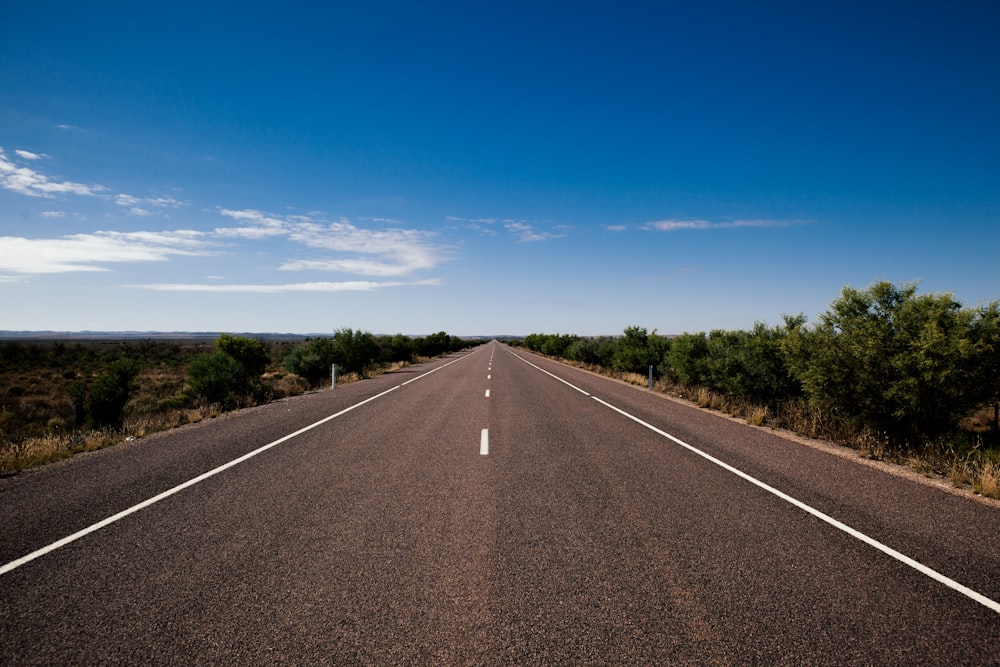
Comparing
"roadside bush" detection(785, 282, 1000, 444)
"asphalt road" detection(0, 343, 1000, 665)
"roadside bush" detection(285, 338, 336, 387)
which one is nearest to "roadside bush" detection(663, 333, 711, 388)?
"roadside bush" detection(785, 282, 1000, 444)

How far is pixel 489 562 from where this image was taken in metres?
3.89

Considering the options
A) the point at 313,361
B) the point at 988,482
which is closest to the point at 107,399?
the point at 313,361

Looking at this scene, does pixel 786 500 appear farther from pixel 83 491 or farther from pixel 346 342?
pixel 346 342

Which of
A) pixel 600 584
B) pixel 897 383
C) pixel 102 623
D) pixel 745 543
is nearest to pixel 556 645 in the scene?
pixel 600 584

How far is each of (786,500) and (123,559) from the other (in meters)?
6.86

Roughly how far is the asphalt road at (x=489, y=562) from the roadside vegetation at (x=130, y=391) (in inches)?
111

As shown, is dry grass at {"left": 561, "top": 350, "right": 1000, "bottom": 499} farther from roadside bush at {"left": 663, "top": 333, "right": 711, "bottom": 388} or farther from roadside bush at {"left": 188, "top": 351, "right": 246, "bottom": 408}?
roadside bush at {"left": 188, "top": 351, "right": 246, "bottom": 408}

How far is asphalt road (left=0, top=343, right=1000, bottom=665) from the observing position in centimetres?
284

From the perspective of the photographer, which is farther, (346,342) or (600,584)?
(346,342)

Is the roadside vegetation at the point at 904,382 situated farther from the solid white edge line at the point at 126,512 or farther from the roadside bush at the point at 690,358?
the solid white edge line at the point at 126,512

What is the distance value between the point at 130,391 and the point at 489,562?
1610 centimetres

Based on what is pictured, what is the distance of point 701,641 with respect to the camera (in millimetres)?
2861

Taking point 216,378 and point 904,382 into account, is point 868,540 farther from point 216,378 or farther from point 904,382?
point 216,378

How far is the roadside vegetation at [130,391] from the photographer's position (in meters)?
9.50
